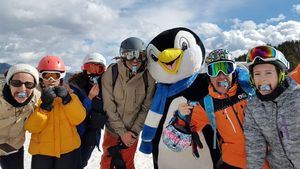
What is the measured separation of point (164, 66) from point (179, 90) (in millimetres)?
361

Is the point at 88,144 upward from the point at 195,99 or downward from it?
downward

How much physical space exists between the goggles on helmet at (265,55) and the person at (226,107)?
41 centimetres

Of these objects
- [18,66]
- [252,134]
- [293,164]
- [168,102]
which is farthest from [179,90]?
[18,66]

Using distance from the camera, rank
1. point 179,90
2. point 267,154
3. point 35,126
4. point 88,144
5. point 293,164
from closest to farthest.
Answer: point 293,164 < point 267,154 < point 35,126 < point 179,90 < point 88,144

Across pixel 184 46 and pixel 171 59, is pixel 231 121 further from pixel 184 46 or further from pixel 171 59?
pixel 184 46

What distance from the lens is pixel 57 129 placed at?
4234 millimetres

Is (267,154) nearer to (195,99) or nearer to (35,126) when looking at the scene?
(195,99)

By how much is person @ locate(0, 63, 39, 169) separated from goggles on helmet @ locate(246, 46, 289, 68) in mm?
2485

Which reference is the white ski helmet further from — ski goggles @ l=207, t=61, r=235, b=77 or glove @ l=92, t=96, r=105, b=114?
ski goggles @ l=207, t=61, r=235, b=77

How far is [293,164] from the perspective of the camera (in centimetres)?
319

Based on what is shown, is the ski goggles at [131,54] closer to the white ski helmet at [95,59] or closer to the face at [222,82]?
the white ski helmet at [95,59]

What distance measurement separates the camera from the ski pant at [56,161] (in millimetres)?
4199

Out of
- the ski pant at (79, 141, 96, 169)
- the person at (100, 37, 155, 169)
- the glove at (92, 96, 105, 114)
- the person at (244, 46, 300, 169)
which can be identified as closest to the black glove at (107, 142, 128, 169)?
the person at (100, 37, 155, 169)

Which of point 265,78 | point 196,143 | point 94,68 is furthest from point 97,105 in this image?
point 265,78
